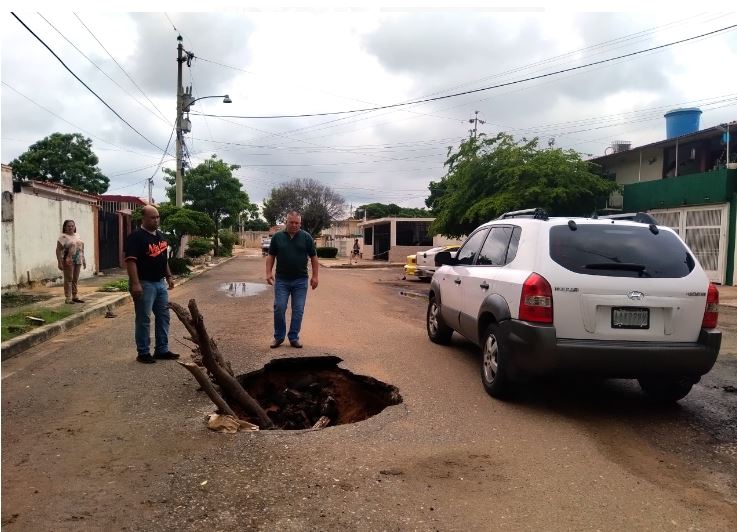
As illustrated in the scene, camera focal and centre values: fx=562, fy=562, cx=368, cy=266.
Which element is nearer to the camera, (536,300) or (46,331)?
(536,300)

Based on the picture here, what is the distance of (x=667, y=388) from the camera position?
16.9ft

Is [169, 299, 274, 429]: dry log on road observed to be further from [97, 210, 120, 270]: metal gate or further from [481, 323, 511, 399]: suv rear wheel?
[97, 210, 120, 270]: metal gate

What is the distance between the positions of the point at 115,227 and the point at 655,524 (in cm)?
2066

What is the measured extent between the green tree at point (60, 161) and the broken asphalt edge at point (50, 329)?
38.1 m

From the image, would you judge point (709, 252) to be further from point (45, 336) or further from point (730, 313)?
point (45, 336)

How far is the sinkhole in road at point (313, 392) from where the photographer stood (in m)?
5.32

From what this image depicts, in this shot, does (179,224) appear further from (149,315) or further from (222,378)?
(222,378)

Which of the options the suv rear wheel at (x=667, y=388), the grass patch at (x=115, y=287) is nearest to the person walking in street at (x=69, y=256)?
the grass patch at (x=115, y=287)

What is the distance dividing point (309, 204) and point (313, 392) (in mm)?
59851

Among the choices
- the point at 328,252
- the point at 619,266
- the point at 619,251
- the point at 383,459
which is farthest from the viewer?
the point at 328,252

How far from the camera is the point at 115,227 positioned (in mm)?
20422

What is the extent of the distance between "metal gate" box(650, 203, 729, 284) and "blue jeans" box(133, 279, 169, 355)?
16.6 metres

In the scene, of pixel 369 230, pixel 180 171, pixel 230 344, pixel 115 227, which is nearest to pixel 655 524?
pixel 230 344

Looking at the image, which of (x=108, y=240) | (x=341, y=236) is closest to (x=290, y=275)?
(x=108, y=240)
